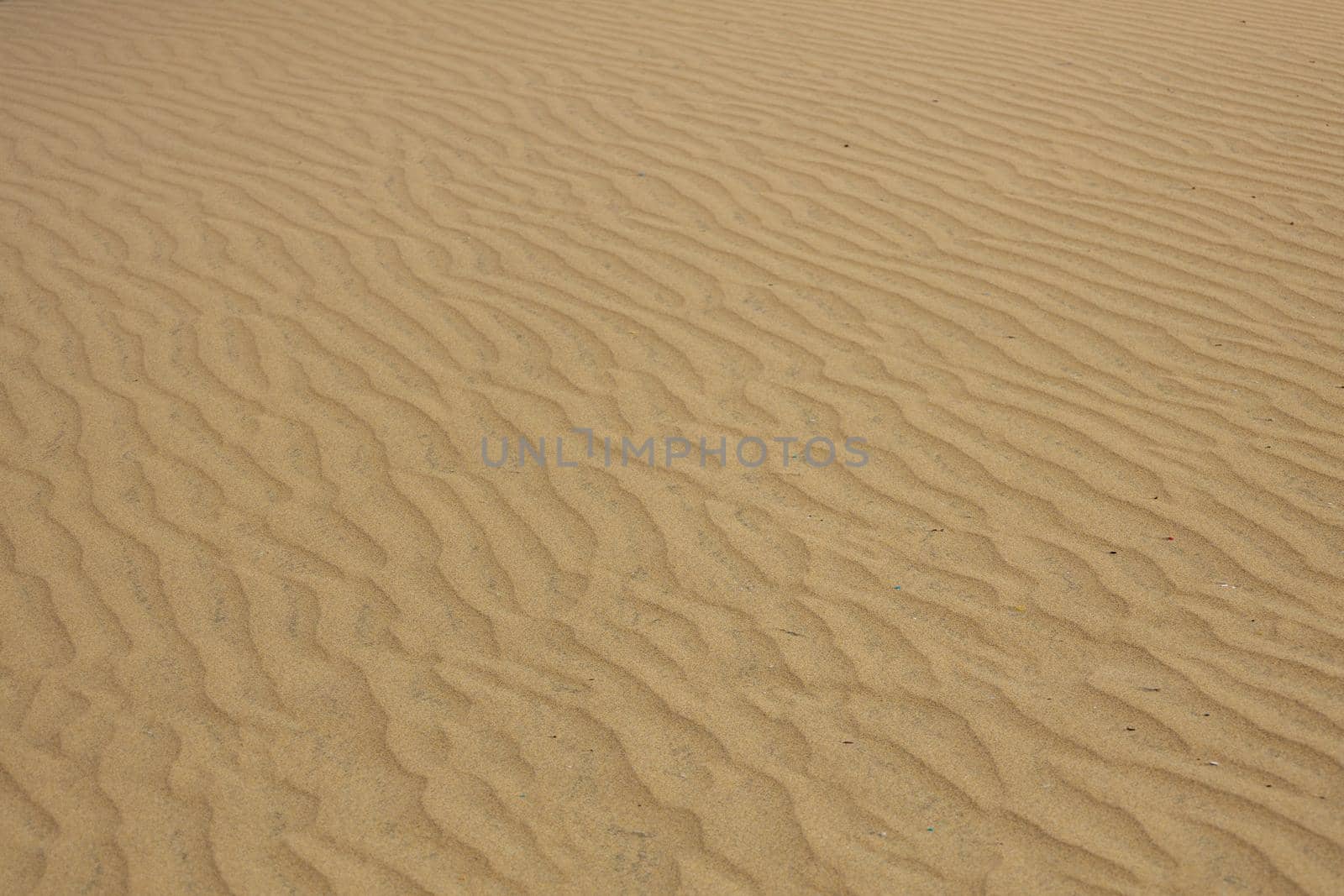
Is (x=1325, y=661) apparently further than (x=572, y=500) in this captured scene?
No

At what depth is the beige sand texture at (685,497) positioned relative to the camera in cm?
252

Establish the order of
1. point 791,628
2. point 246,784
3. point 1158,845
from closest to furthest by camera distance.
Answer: point 1158,845 → point 246,784 → point 791,628

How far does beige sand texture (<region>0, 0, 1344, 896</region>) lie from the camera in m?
2.52

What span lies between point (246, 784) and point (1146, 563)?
2.26 meters

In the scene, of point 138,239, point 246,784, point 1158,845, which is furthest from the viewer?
point 138,239

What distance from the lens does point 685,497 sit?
3.48 meters

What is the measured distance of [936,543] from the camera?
325 cm

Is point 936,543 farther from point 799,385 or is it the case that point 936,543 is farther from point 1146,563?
point 799,385

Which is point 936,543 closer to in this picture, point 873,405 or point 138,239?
point 873,405

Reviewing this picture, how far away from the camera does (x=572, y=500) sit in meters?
3.48

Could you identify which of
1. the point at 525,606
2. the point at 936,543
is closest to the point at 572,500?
the point at 525,606

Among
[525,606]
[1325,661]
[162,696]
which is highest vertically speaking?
[1325,661]

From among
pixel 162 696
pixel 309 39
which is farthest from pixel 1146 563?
pixel 309 39

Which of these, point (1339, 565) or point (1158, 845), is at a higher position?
point (1339, 565)
